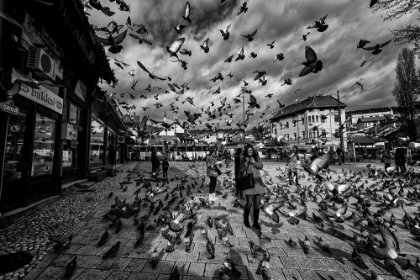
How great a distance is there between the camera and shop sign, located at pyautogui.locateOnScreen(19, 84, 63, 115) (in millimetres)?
4727

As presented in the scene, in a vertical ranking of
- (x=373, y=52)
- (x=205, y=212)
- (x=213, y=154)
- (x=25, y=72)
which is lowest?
(x=205, y=212)

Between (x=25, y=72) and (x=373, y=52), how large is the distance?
29.2ft

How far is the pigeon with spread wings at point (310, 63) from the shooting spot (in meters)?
3.74

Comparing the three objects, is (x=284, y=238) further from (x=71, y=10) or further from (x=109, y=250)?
(x=71, y=10)

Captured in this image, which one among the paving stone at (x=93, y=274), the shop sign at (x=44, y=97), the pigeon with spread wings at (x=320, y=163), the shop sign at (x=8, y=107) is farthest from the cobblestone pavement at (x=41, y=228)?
the pigeon with spread wings at (x=320, y=163)

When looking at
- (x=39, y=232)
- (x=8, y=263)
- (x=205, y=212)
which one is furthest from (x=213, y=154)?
(x=8, y=263)

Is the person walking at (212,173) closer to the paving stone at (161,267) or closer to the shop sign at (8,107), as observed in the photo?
the paving stone at (161,267)

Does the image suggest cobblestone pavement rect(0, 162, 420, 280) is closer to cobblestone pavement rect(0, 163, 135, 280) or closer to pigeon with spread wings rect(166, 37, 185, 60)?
cobblestone pavement rect(0, 163, 135, 280)

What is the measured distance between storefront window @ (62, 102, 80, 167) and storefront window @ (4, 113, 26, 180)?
266 centimetres

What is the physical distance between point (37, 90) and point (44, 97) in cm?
38

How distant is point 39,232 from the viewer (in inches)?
152

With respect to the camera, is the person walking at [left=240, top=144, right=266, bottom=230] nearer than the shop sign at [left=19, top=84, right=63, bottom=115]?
Yes

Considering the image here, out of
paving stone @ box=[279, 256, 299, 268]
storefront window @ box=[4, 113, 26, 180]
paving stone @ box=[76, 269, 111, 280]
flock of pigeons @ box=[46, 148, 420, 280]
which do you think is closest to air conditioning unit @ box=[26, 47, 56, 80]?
storefront window @ box=[4, 113, 26, 180]

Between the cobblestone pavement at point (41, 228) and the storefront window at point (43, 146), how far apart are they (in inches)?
46.1
